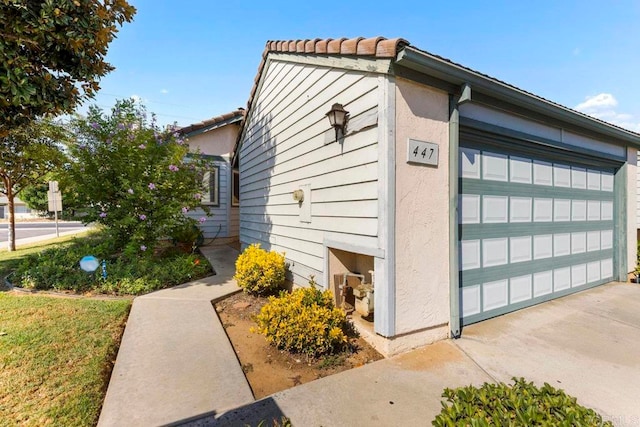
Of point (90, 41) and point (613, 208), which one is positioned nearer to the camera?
point (90, 41)

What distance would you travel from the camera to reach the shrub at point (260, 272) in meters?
5.00

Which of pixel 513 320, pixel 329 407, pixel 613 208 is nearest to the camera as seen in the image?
pixel 329 407

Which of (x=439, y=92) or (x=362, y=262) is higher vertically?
(x=439, y=92)

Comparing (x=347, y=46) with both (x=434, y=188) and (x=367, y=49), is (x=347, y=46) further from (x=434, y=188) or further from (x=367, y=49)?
(x=434, y=188)

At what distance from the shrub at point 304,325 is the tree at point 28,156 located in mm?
8259

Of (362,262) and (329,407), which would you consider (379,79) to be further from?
(329,407)

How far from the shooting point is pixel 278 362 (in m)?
3.12

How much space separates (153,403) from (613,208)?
8.56m

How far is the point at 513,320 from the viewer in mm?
3988

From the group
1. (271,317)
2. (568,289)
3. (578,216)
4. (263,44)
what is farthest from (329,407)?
(263,44)

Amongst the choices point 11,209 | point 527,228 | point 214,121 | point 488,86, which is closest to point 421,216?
point 488,86

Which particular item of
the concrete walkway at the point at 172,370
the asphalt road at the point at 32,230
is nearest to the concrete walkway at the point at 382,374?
the concrete walkway at the point at 172,370

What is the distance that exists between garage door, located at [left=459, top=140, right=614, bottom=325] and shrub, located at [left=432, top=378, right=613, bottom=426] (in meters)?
2.38

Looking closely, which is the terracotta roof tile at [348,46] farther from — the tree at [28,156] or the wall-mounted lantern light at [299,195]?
the tree at [28,156]
